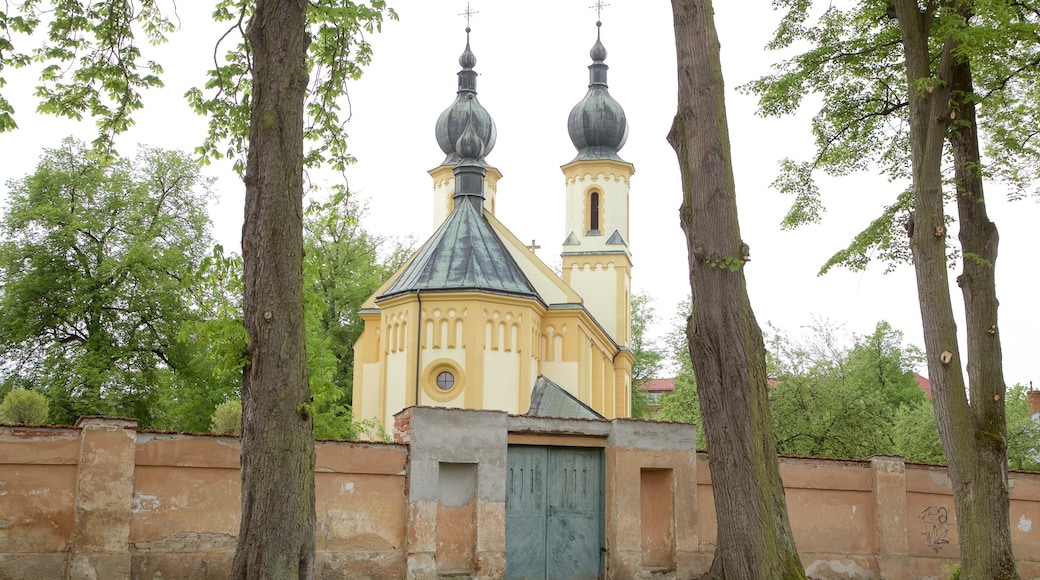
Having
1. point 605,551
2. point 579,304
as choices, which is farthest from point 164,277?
point 605,551

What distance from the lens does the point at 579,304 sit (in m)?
31.0

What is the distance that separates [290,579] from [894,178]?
11.7 metres

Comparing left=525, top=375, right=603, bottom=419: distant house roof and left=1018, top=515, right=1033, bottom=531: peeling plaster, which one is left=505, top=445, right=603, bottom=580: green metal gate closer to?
left=1018, top=515, right=1033, bottom=531: peeling plaster

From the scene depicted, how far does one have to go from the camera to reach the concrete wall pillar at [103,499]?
1080 centimetres

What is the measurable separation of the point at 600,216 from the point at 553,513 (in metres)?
25.2

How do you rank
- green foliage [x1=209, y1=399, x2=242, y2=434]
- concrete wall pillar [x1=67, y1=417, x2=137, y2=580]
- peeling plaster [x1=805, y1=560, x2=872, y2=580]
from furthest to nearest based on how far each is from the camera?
green foliage [x1=209, y1=399, x2=242, y2=434]
peeling plaster [x1=805, y1=560, x2=872, y2=580]
concrete wall pillar [x1=67, y1=417, x2=137, y2=580]

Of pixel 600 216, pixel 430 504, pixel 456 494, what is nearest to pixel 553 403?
pixel 600 216

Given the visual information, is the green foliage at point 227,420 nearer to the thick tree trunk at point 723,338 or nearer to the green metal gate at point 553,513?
the green metal gate at point 553,513

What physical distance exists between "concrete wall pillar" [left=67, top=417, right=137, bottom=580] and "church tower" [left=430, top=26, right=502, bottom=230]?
2935cm

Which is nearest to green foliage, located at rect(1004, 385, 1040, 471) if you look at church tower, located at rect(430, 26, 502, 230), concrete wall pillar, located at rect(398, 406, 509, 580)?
church tower, located at rect(430, 26, 502, 230)

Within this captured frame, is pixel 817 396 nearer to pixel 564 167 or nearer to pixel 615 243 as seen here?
pixel 615 243

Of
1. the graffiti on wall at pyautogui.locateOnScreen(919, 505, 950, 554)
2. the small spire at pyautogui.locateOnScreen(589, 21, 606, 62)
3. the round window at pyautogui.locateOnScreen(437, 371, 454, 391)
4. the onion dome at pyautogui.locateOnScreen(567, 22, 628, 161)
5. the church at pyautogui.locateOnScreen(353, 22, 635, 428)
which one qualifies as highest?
the small spire at pyautogui.locateOnScreen(589, 21, 606, 62)

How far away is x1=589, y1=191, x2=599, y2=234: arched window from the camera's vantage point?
3828 centimetres

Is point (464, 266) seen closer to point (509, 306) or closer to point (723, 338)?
point (509, 306)
